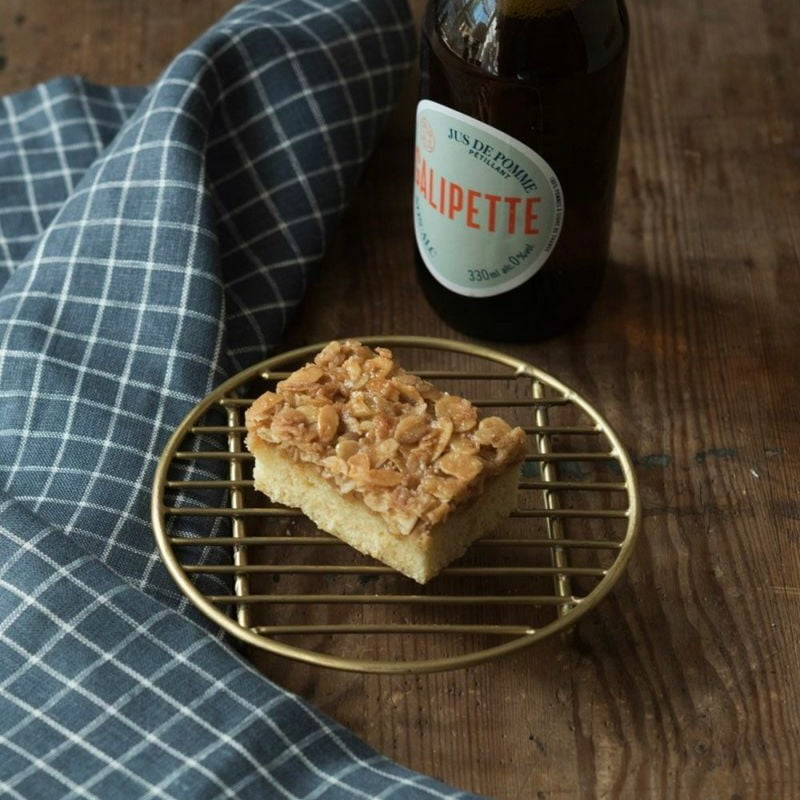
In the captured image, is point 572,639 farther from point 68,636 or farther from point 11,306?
point 11,306

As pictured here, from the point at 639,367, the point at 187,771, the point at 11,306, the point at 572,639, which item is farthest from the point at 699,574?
the point at 11,306

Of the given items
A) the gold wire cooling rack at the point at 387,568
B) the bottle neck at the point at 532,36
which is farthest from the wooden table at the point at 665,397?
the bottle neck at the point at 532,36

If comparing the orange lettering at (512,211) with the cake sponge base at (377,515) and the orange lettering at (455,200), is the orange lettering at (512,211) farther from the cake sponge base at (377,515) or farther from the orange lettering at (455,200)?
the cake sponge base at (377,515)

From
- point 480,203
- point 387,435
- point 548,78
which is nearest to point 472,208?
point 480,203

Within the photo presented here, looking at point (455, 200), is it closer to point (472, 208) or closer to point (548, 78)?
point (472, 208)

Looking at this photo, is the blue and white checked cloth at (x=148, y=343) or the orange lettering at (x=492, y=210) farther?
the orange lettering at (x=492, y=210)
